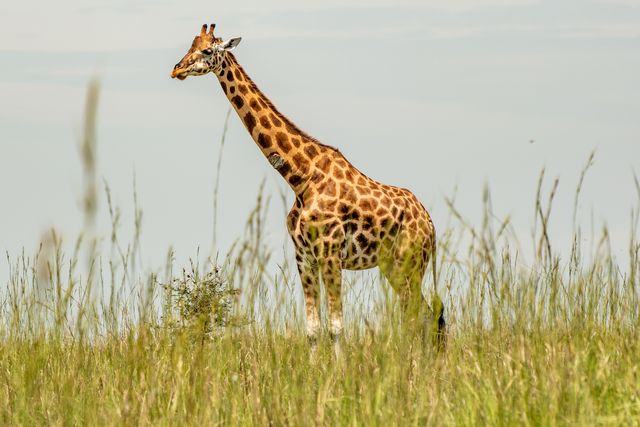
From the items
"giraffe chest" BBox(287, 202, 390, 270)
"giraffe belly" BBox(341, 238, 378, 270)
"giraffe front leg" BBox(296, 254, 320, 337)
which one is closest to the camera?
"giraffe front leg" BBox(296, 254, 320, 337)

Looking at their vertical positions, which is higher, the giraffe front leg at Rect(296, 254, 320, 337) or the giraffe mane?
the giraffe mane

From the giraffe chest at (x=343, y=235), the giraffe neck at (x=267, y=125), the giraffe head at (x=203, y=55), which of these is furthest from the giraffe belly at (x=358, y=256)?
the giraffe head at (x=203, y=55)

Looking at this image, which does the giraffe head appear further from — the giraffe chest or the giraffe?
the giraffe chest

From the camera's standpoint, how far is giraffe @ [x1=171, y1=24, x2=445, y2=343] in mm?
7293

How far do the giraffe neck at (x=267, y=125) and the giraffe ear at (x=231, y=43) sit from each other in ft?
0.40

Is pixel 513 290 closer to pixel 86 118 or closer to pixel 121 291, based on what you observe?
pixel 121 291

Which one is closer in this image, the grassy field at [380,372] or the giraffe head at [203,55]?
the grassy field at [380,372]

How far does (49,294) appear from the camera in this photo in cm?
499

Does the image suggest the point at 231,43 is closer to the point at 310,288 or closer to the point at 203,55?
the point at 203,55

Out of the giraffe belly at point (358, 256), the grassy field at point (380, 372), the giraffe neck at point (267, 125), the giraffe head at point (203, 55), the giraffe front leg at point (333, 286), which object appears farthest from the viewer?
the giraffe neck at point (267, 125)

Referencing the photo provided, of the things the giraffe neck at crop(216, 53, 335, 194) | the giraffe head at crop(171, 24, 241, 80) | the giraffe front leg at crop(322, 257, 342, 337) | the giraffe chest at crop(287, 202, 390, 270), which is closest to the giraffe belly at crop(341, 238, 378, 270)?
the giraffe chest at crop(287, 202, 390, 270)

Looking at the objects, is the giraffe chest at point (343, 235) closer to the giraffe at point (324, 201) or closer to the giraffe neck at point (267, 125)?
the giraffe at point (324, 201)

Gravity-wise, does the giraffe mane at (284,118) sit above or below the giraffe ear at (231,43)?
below

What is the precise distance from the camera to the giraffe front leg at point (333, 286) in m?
6.97
